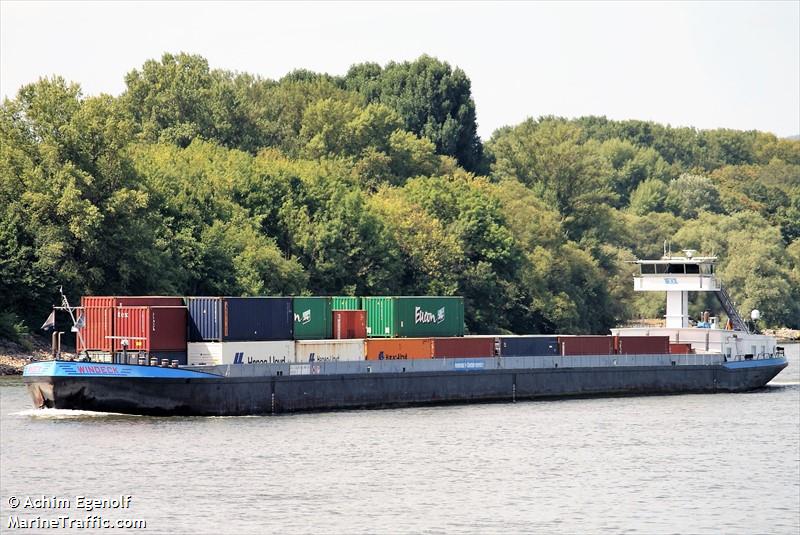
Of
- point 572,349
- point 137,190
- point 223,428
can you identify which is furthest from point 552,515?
point 137,190

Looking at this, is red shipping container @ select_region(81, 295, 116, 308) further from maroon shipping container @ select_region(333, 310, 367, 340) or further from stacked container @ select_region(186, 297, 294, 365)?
maroon shipping container @ select_region(333, 310, 367, 340)

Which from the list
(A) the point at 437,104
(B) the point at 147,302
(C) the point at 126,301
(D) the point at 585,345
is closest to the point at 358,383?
(B) the point at 147,302

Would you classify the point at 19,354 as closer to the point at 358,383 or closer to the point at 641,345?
the point at 358,383

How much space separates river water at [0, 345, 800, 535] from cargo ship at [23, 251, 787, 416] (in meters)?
1.41

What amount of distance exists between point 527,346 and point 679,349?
40.7 feet

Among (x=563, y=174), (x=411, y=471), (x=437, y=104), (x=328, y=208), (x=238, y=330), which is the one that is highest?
(x=437, y=104)

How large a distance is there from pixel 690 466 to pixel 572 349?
2677 cm

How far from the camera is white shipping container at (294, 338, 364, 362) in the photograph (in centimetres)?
6662

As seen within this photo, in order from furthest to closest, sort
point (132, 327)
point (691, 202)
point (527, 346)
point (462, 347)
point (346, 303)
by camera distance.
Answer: point (691, 202)
point (527, 346)
point (346, 303)
point (462, 347)
point (132, 327)

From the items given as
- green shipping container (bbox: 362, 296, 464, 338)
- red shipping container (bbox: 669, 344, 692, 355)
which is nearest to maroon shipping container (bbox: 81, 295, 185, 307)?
green shipping container (bbox: 362, 296, 464, 338)

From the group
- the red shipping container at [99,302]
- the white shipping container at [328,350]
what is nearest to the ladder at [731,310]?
the white shipping container at [328,350]

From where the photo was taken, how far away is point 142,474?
47.2 metres

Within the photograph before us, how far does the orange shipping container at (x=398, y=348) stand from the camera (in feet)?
229

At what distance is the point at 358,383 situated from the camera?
67.8 meters
